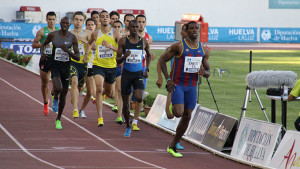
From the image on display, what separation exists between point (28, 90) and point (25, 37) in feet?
85.5

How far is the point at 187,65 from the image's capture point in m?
10.3

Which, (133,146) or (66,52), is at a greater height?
(66,52)

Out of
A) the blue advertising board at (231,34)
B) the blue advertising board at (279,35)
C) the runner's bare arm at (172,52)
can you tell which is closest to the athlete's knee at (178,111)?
the runner's bare arm at (172,52)

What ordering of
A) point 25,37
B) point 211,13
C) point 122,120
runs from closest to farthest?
point 122,120 < point 25,37 < point 211,13

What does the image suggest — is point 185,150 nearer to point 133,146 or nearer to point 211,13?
point 133,146

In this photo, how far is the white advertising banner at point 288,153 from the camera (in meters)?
8.96

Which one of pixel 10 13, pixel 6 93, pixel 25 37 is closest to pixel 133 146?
pixel 6 93

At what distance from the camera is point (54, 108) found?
1457 cm

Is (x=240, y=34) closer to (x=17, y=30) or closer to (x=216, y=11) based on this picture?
(x=216, y=11)

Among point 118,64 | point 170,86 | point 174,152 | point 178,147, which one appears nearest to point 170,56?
point 170,86

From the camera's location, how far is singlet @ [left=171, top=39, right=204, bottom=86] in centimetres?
1031

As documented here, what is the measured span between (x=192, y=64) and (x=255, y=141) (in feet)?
5.05

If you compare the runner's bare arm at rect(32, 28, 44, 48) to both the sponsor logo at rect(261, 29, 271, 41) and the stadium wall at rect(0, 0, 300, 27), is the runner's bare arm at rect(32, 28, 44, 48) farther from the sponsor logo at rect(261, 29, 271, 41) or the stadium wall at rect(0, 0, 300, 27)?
the stadium wall at rect(0, 0, 300, 27)

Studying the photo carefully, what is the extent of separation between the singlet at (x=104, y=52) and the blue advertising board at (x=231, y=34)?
43.1m
